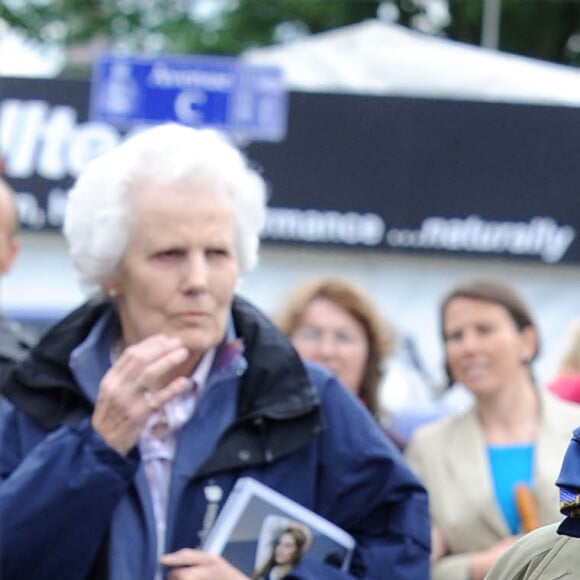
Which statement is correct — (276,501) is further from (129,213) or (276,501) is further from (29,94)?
(29,94)

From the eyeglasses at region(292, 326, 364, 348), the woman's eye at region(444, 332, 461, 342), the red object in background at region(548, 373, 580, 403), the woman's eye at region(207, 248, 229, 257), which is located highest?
the woman's eye at region(207, 248, 229, 257)

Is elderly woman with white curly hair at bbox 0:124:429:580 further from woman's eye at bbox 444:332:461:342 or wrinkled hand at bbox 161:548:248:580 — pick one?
woman's eye at bbox 444:332:461:342

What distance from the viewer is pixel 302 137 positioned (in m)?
8.84

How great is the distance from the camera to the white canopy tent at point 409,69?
1038 centimetres

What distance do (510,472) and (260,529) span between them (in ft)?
5.05

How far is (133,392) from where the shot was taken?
2.65 metres

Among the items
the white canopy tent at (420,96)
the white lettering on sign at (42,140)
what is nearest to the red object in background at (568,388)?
the white canopy tent at (420,96)

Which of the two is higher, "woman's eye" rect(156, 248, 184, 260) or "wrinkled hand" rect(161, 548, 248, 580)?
"woman's eye" rect(156, 248, 184, 260)

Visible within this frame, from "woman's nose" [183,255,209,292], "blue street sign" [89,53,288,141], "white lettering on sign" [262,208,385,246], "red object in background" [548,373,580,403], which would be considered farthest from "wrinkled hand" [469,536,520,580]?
"white lettering on sign" [262,208,385,246]

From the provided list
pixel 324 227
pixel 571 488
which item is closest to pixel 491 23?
pixel 324 227

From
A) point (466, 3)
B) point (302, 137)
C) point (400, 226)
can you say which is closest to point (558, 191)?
point (400, 226)

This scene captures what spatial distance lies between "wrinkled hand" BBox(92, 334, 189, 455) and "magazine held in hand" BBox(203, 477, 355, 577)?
22 centimetres

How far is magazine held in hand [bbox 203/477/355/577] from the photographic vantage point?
268 cm

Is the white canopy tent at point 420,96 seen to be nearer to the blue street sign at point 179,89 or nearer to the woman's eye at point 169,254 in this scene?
the blue street sign at point 179,89
